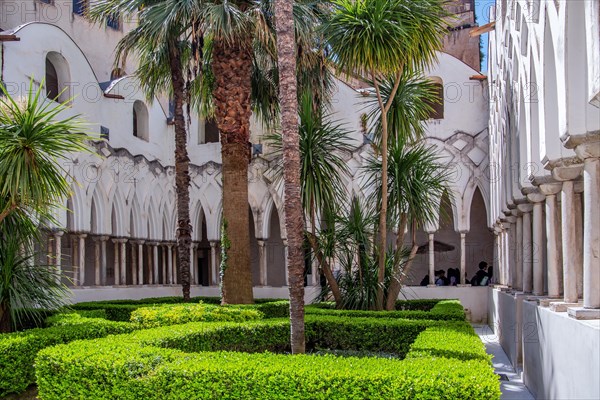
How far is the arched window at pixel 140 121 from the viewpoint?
2375 cm

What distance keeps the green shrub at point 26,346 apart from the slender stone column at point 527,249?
711cm

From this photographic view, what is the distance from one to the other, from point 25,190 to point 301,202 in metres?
4.50

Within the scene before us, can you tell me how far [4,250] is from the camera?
1102cm

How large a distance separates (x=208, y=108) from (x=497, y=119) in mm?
7522

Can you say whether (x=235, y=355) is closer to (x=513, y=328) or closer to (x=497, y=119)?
(x=513, y=328)

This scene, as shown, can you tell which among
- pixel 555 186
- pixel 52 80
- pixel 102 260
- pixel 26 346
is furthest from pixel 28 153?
pixel 52 80

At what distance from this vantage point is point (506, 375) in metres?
11.9

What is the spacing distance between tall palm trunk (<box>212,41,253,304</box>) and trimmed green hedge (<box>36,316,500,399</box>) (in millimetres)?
5566

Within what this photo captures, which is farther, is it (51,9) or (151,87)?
(51,9)

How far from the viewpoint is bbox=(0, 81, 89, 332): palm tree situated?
10328 millimetres

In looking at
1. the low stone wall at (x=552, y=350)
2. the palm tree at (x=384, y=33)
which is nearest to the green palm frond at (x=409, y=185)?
the palm tree at (x=384, y=33)

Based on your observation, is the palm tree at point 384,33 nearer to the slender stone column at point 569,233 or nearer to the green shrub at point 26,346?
the slender stone column at point 569,233

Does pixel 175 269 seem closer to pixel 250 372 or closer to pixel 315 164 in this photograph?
pixel 315 164

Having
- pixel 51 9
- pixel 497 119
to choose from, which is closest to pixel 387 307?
pixel 497 119
